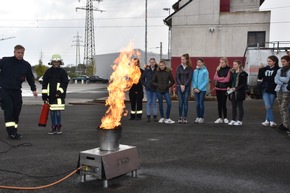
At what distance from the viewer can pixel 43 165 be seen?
5.80 metres

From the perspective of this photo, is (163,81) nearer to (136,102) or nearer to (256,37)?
(136,102)

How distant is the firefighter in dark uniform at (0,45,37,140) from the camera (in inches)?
315

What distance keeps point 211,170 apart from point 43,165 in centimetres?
279

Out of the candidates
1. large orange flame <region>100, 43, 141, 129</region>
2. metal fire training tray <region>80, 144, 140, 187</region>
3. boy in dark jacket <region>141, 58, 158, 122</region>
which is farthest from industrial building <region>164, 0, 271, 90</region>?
metal fire training tray <region>80, 144, 140, 187</region>

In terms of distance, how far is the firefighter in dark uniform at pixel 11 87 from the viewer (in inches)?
315

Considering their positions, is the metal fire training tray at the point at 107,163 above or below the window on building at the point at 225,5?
below

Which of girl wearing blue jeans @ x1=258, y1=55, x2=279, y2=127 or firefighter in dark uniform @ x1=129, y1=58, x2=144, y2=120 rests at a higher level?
girl wearing blue jeans @ x1=258, y1=55, x2=279, y2=127

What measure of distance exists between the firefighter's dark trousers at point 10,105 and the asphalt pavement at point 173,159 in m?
0.38

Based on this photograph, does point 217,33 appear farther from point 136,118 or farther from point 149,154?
point 149,154

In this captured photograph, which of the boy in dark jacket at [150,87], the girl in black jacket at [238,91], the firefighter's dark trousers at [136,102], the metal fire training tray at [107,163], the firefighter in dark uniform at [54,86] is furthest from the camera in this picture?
the firefighter's dark trousers at [136,102]

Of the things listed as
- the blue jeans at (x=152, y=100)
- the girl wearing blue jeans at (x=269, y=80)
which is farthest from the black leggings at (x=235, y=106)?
the blue jeans at (x=152, y=100)

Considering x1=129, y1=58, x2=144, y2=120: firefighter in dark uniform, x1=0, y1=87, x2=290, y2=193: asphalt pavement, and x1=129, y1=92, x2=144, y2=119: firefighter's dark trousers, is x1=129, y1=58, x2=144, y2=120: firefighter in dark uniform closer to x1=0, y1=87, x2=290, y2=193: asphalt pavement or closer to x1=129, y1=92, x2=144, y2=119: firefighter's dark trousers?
x1=129, y1=92, x2=144, y2=119: firefighter's dark trousers

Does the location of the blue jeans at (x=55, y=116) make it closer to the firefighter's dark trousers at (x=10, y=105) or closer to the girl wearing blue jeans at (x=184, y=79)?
the firefighter's dark trousers at (x=10, y=105)

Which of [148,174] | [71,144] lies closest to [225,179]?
[148,174]
